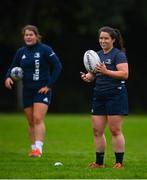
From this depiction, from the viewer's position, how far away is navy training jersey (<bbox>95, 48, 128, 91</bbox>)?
34.7ft

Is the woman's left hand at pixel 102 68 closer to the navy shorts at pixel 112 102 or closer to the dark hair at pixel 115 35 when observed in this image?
the navy shorts at pixel 112 102

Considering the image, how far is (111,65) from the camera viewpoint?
1062 centimetres

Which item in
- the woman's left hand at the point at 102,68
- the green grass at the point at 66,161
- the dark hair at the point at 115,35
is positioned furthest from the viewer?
the dark hair at the point at 115,35

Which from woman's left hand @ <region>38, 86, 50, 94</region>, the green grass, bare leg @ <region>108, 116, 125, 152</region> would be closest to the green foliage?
the green grass

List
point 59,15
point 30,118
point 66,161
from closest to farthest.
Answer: point 66,161 < point 30,118 < point 59,15

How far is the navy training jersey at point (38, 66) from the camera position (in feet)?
41.8

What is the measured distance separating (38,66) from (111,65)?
2391 millimetres

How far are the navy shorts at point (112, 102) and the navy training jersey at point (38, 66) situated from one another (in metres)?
2.15

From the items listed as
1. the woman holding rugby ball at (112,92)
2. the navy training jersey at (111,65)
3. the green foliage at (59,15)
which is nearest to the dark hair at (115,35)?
the woman holding rugby ball at (112,92)

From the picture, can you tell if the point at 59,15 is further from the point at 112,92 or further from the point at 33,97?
the point at 112,92

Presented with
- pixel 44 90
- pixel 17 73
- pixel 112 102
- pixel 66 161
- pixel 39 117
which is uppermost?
pixel 17 73

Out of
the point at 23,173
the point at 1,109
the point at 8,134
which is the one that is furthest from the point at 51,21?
the point at 23,173

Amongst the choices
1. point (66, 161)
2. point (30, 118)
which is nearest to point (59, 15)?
point (30, 118)

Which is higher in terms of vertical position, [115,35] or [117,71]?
[115,35]
